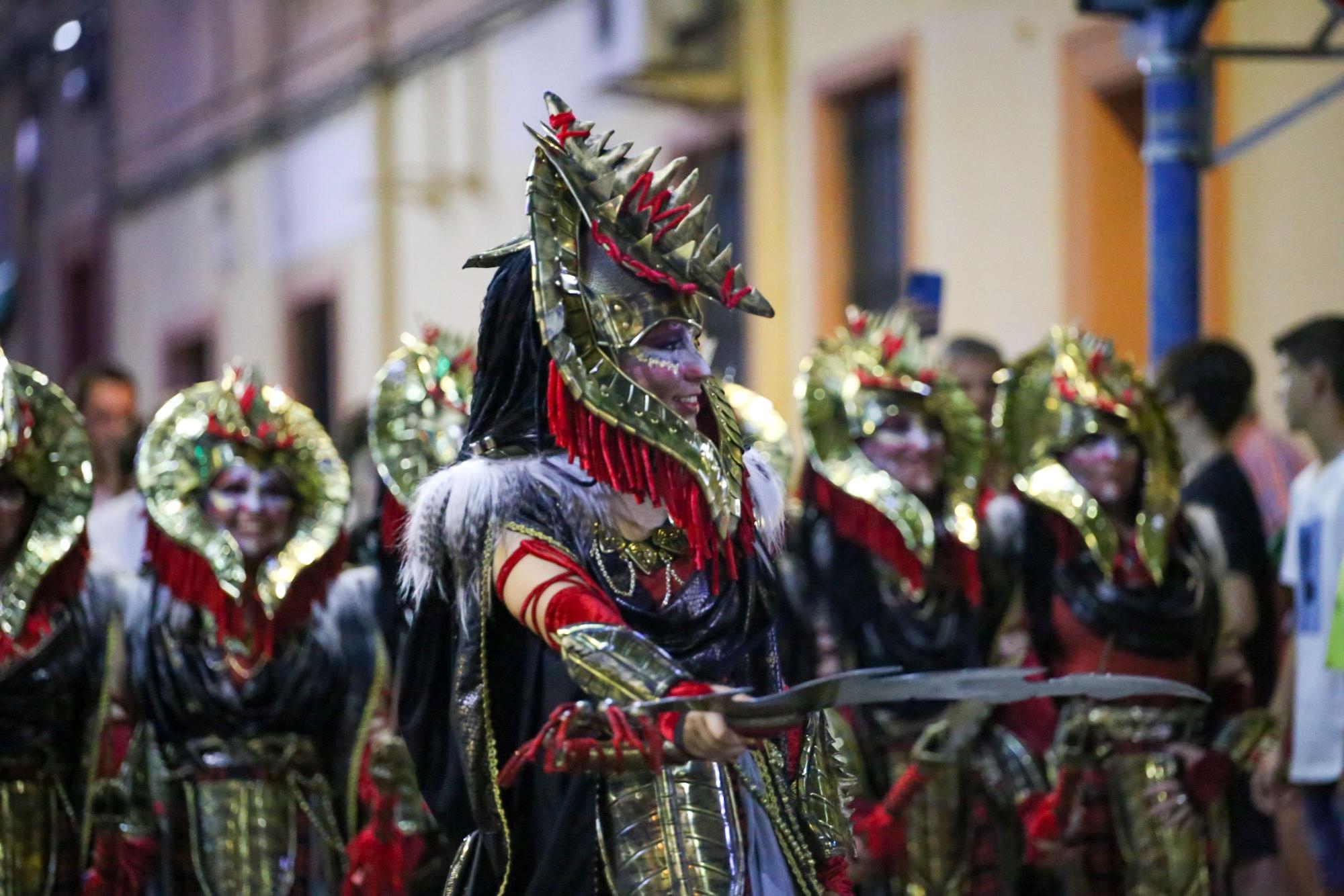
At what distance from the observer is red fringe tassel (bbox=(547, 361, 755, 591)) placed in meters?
3.97

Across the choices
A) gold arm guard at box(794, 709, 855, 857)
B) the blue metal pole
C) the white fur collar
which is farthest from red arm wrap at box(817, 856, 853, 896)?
the blue metal pole

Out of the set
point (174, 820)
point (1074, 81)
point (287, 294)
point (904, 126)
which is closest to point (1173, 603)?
point (174, 820)

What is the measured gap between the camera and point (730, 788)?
4020 mm

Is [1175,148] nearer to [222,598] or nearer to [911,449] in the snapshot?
[911,449]

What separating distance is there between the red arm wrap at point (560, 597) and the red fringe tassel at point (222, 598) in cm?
269

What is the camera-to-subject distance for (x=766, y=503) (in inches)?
169

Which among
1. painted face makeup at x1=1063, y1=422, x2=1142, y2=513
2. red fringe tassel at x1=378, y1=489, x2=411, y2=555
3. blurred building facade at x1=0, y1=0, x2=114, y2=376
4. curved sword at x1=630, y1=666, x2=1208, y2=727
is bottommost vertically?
curved sword at x1=630, y1=666, x2=1208, y2=727

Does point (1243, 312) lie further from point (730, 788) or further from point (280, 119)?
point (280, 119)

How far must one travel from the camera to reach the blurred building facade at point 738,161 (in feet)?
31.6

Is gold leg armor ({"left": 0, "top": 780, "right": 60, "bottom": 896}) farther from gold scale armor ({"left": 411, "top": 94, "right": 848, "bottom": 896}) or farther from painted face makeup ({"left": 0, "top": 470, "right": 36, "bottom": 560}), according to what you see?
gold scale armor ({"left": 411, "top": 94, "right": 848, "bottom": 896})

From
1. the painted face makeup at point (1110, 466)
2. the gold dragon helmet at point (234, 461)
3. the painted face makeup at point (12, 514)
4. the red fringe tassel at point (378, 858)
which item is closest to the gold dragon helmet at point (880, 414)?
the painted face makeup at point (1110, 466)

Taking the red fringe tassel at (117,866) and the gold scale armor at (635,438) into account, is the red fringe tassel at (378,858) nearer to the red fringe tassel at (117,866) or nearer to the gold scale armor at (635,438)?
the red fringe tassel at (117,866)

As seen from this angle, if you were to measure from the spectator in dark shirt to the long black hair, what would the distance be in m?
3.45

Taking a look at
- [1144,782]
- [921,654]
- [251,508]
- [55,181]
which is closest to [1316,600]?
[1144,782]
